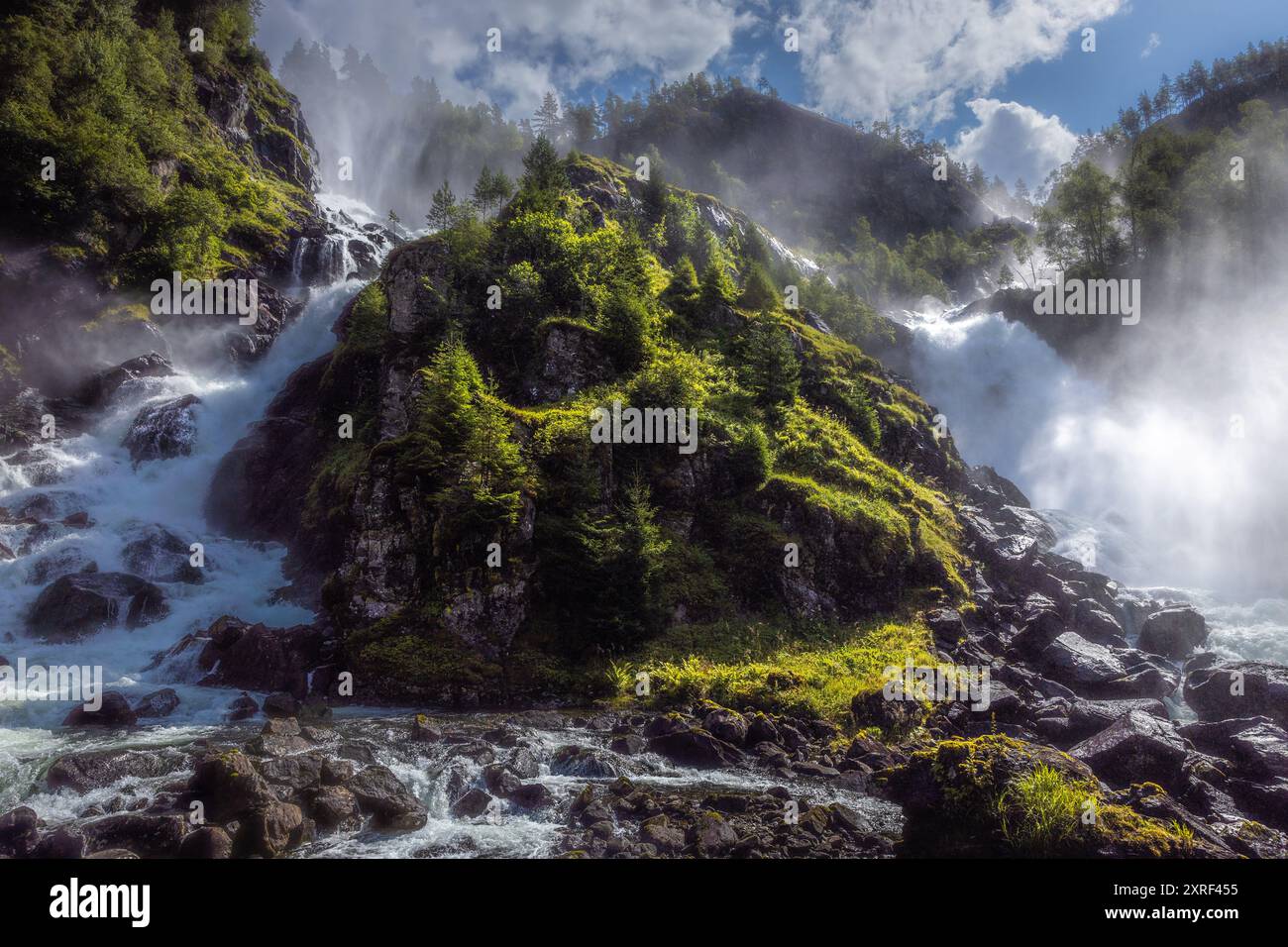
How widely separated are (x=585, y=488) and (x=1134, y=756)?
58.8 feet

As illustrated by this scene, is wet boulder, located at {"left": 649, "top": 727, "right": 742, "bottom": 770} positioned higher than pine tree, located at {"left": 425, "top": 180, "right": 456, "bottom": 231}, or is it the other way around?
pine tree, located at {"left": 425, "top": 180, "right": 456, "bottom": 231}

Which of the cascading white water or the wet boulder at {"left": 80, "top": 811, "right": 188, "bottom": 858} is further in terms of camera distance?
the cascading white water

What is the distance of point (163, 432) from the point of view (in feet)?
113

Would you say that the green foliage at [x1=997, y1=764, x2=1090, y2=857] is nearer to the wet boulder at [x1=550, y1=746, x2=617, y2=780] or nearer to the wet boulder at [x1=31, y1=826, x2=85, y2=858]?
the wet boulder at [x1=550, y1=746, x2=617, y2=780]

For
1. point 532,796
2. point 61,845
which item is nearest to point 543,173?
point 532,796

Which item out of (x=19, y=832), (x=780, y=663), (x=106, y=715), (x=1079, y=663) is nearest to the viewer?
(x=19, y=832)

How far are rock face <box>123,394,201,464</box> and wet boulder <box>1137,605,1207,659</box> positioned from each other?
4983 centimetres

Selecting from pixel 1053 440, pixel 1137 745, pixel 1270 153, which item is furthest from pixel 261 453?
pixel 1270 153

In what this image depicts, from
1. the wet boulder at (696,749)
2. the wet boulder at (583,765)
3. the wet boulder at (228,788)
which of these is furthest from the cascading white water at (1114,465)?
the wet boulder at (228,788)

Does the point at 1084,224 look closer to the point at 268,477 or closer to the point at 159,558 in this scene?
the point at 268,477

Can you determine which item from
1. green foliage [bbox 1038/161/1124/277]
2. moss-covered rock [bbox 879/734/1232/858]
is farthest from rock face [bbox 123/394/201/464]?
green foliage [bbox 1038/161/1124/277]

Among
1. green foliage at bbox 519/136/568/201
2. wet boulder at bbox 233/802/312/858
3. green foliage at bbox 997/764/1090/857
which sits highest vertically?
green foliage at bbox 519/136/568/201

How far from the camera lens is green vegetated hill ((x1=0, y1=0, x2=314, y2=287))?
131ft

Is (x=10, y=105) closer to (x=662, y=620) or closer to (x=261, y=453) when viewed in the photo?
(x=261, y=453)
